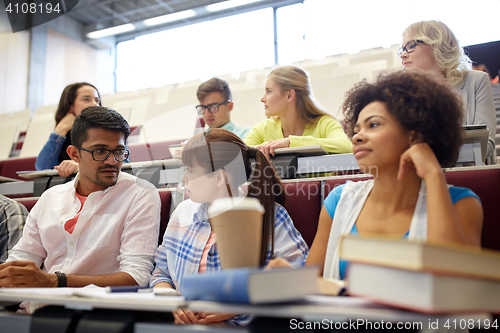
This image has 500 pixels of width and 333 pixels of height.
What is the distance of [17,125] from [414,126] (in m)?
3.60

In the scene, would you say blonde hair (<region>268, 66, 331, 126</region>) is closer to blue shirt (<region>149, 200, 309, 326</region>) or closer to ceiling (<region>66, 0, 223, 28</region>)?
blue shirt (<region>149, 200, 309, 326</region>)

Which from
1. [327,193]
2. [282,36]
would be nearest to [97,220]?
[327,193]

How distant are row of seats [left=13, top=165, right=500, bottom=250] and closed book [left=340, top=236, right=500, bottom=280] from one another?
521 mm

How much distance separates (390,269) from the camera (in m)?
0.41

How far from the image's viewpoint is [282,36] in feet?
18.4

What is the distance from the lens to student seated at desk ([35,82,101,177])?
77.4 inches

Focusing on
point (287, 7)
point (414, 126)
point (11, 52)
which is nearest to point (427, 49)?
point (414, 126)

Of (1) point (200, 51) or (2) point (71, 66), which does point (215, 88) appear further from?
(2) point (71, 66)

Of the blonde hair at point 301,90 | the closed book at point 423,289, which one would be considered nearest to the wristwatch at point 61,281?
the closed book at point 423,289

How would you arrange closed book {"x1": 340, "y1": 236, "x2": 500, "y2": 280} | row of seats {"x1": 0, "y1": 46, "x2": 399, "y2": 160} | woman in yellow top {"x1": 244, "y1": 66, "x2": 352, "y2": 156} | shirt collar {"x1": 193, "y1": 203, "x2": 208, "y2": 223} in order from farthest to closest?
1. row of seats {"x1": 0, "y1": 46, "x2": 399, "y2": 160}
2. woman in yellow top {"x1": 244, "y1": 66, "x2": 352, "y2": 156}
3. shirt collar {"x1": 193, "y1": 203, "x2": 208, "y2": 223}
4. closed book {"x1": 340, "y1": 236, "x2": 500, "y2": 280}

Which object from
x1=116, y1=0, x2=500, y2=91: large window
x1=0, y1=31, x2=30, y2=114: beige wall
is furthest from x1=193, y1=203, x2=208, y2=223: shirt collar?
x1=0, y1=31, x2=30, y2=114: beige wall

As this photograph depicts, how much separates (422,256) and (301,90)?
4.96 ft

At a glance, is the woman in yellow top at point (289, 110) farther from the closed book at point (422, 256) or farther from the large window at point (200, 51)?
the large window at point (200, 51)

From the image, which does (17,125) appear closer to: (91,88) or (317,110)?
(91,88)
